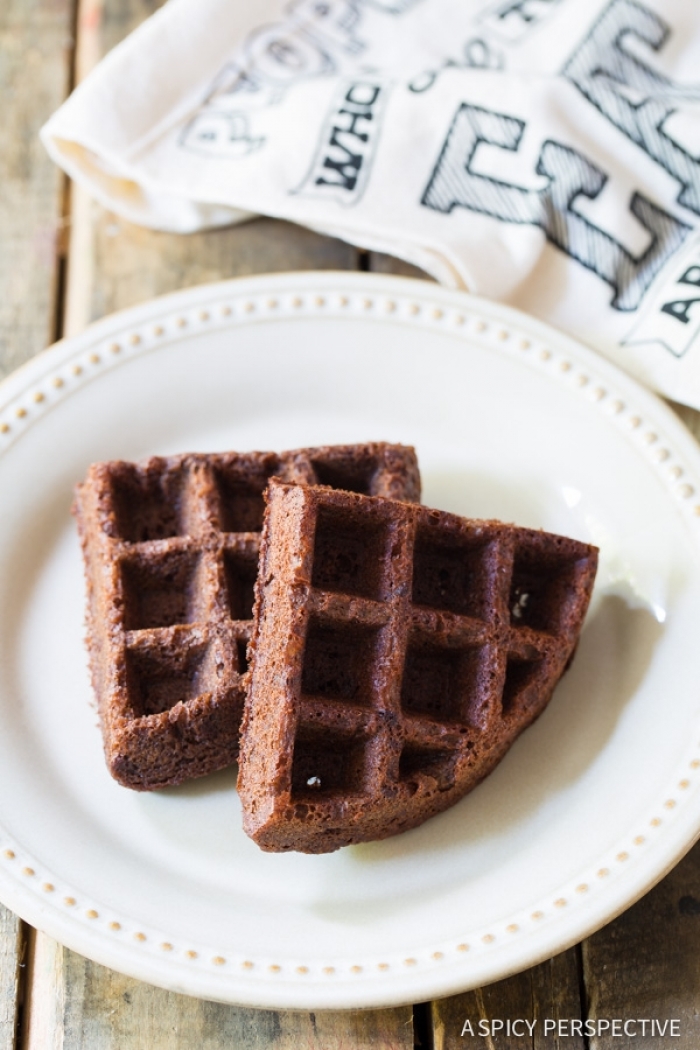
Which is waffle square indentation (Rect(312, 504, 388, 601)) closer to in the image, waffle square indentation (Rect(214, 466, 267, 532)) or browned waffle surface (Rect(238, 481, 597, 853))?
browned waffle surface (Rect(238, 481, 597, 853))

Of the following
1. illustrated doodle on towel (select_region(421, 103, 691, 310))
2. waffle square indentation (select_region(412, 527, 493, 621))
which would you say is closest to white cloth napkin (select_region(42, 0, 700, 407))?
illustrated doodle on towel (select_region(421, 103, 691, 310))

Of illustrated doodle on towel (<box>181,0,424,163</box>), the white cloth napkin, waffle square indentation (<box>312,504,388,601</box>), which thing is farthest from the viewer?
illustrated doodle on towel (<box>181,0,424,163</box>)

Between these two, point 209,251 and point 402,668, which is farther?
point 209,251

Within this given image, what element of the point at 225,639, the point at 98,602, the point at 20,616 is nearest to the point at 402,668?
the point at 225,639

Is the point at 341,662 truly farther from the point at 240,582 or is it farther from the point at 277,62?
the point at 277,62

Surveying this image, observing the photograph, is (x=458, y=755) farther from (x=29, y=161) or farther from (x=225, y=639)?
(x=29, y=161)

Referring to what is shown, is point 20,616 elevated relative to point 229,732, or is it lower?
A: lower
